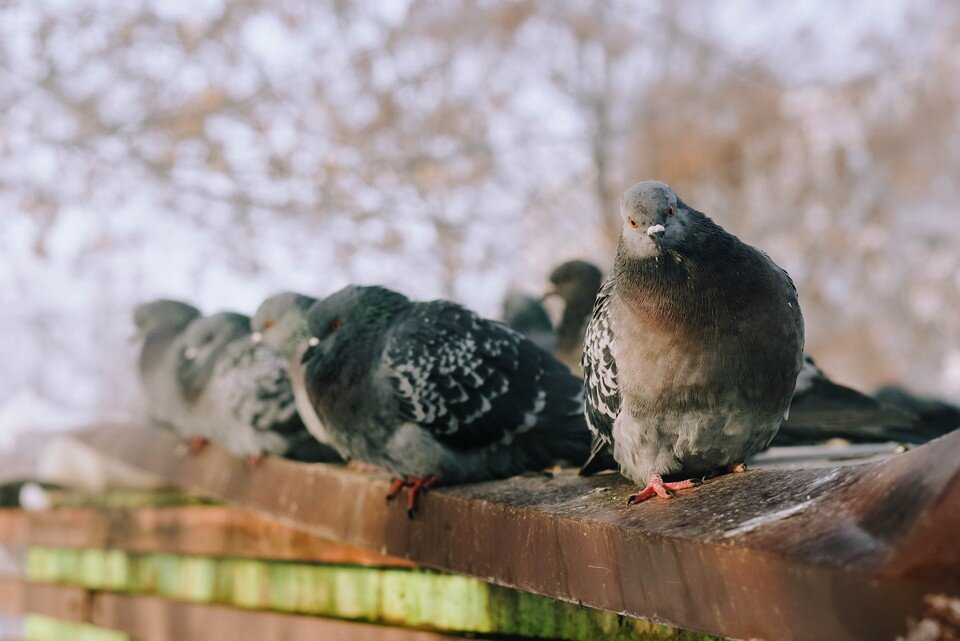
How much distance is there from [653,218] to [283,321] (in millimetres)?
2536

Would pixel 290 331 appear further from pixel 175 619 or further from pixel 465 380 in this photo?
pixel 175 619

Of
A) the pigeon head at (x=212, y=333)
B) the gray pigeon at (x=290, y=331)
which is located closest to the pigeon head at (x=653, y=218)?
the gray pigeon at (x=290, y=331)

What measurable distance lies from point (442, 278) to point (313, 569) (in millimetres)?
6890

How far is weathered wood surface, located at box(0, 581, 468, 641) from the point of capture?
3209 millimetres

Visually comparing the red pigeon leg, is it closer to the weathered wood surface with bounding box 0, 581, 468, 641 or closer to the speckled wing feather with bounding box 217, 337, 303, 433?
the weathered wood surface with bounding box 0, 581, 468, 641

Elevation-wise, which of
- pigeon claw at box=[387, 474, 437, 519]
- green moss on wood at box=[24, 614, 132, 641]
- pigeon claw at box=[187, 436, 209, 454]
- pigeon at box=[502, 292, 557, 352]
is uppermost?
pigeon at box=[502, 292, 557, 352]

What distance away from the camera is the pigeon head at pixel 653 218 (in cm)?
213

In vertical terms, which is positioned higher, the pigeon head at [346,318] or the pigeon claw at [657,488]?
the pigeon head at [346,318]

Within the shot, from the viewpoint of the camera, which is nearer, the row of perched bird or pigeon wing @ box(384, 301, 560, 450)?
the row of perched bird

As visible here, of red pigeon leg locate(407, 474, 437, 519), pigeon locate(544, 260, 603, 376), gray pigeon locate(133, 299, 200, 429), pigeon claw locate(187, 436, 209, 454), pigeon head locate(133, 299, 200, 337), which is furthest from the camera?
pigeon head locate(133, 299, 200, 337)

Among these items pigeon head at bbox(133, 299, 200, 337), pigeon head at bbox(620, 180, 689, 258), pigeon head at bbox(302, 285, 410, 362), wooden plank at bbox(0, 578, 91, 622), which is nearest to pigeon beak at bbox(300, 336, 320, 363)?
pigeon head at bbox(302, 285, 410, 362)

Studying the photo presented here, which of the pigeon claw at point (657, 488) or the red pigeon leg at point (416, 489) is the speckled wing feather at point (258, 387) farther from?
the pigeon claw at point (657, 488)

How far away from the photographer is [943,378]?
12.9 meters

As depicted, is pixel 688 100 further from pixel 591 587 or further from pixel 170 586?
pixel 591 587
